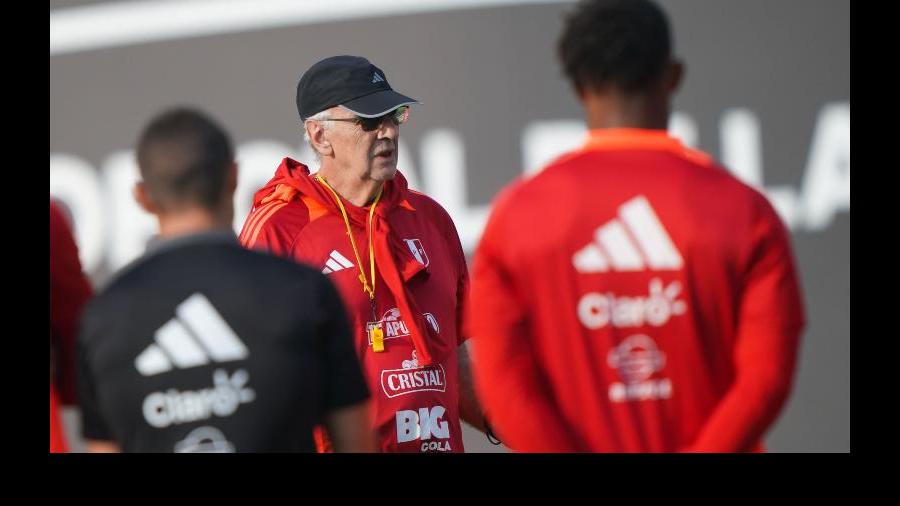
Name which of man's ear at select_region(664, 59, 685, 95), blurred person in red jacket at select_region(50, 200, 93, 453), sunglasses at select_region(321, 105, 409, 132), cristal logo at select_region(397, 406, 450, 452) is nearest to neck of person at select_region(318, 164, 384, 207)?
sunglasses at select_region(321, 105, 409, 132)

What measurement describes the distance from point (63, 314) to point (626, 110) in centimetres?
128

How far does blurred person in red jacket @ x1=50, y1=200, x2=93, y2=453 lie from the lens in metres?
2.99

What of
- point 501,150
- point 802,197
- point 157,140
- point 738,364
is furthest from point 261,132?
point 738,364

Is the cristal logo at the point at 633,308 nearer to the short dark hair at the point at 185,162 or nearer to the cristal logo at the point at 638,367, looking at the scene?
the cristal logo at the point at 638,367

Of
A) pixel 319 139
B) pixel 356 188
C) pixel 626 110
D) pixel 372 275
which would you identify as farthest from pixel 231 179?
pixel 319 139

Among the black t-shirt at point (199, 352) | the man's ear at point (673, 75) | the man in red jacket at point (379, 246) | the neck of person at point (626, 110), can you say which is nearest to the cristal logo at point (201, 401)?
the black t-shirt at point (199, 352)

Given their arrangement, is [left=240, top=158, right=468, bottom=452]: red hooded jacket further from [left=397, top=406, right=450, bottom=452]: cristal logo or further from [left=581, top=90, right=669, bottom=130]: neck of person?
[left=581, top=90, right=669, bottom=130]: neck of person

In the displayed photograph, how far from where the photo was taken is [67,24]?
269 inches

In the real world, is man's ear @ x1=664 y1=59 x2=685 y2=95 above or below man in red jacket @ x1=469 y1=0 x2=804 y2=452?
above

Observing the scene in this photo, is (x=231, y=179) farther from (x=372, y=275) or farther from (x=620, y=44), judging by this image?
(x=372, y=275)

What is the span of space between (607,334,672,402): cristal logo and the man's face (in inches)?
63.3

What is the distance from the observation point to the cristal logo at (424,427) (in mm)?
3891

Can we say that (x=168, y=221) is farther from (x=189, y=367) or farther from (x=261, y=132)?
(x=261, y=132)

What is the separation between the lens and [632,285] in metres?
2.62
